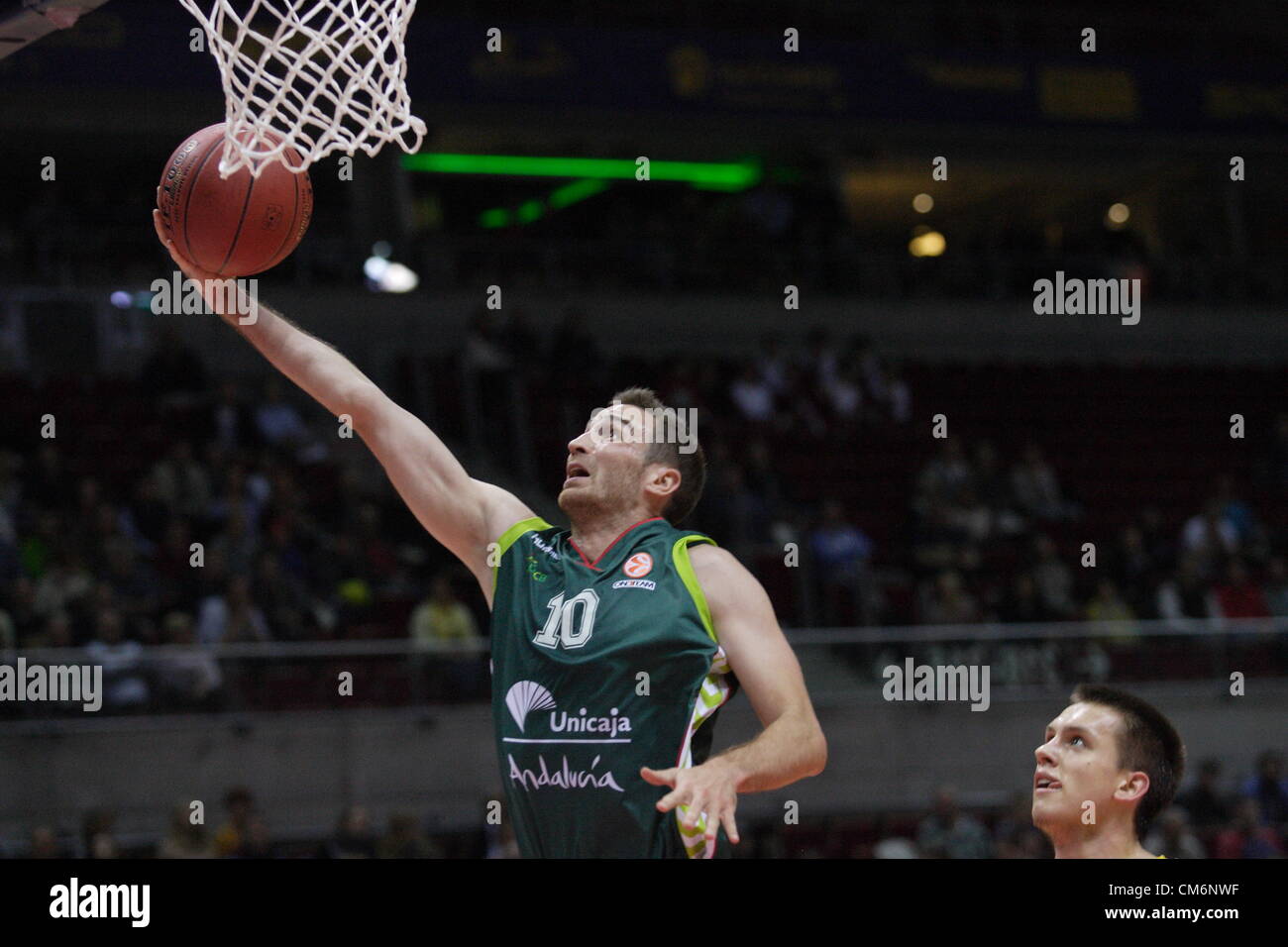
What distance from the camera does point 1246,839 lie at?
877 cm

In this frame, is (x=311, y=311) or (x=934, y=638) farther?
(x=311, y=311)

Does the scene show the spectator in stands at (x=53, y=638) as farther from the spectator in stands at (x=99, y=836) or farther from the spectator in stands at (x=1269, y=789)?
the spectator in stands at (x=1269, y=789)

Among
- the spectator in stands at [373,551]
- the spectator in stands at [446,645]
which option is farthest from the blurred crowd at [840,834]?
the spectator in stands at [373,551]

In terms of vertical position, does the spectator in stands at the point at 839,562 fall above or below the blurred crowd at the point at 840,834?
above

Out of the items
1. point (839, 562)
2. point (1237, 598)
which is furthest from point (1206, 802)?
point (839, 562)

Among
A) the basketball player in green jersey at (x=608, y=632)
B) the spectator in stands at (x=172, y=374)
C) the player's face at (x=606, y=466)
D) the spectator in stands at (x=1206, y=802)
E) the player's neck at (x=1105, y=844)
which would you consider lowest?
the spectator in stands at (x=1206, y=802)

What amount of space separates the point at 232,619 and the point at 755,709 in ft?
20.0

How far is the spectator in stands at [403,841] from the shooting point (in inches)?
307

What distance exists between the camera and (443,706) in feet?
29.2

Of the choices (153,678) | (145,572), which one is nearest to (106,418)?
(145,572)

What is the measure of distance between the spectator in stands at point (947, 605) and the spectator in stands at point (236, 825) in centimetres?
420

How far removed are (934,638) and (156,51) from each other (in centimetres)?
701

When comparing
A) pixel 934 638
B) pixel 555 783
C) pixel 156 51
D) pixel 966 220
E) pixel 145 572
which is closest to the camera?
pixel 555 783
